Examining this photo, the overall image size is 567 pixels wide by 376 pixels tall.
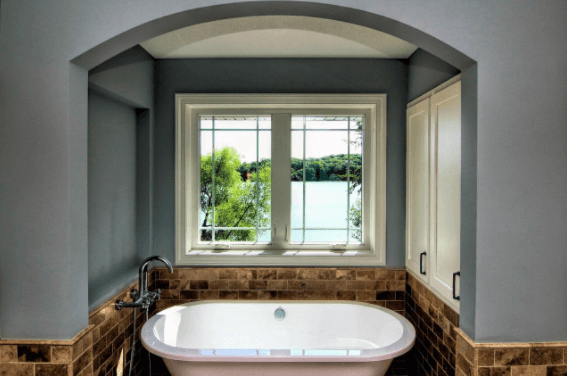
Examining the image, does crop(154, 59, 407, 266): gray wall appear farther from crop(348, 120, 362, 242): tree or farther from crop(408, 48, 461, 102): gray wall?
crop(348, 120, 362, 242): tree

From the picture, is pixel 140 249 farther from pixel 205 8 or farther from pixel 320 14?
pixel 320 14

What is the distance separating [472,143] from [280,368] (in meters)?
1.49

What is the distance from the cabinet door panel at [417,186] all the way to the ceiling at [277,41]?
1.75ft

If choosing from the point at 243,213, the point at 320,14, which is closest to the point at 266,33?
the point at 320,14

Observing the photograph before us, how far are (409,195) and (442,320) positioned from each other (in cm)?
92

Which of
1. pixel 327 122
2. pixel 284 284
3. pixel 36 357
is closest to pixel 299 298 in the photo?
pixel 284 284

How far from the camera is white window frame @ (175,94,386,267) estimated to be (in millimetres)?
2910

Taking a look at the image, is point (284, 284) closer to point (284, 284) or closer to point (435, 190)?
point (284, 284)

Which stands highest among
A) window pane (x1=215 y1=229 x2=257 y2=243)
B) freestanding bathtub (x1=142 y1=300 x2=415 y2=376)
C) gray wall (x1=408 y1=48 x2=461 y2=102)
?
gray wall (x1=408 y1=48 x2=461 y2=102)

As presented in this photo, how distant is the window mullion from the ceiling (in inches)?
21.6

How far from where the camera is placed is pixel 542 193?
A: 1.61 meters

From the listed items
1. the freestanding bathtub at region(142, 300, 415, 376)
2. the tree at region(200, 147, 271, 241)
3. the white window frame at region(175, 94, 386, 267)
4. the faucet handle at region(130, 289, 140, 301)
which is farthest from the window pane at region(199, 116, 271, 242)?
the faucet handle at region(130, 289, 140, 301)

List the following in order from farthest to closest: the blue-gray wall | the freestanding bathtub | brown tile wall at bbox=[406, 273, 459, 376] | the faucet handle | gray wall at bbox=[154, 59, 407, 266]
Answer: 1. gray wall at bbox=[154, 59, 407, 266]
2. the freestanding bathtub
3. the faucet handle
4. the blue-gray wall
5. brown tile wall at bbox=[406, 273, 459, 376]

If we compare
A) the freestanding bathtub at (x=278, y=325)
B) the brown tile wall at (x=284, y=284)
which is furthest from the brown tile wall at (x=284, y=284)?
the freestanding bathtub at (x=278, y=325)
